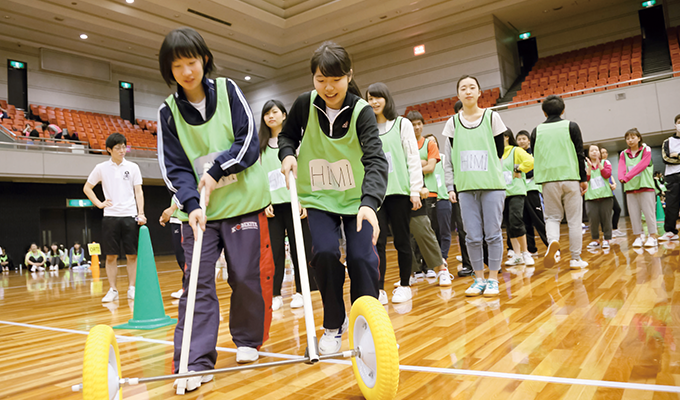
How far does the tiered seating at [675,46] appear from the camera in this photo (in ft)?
36.9

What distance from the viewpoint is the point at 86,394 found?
4.02ft

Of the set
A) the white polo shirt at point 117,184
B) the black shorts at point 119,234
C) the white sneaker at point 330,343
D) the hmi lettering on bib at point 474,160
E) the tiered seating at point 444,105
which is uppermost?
the tiered seating at point 444,105

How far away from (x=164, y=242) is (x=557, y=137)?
1356cm

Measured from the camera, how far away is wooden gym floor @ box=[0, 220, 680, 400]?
61.6 inches

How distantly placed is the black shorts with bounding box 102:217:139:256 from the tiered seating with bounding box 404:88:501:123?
10.3m

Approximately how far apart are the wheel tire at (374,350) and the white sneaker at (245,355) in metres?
0.56

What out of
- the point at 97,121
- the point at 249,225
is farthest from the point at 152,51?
the point at 249,225

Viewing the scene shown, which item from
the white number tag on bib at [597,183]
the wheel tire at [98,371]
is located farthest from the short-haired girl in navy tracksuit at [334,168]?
the white number tag on bib at [597,183]

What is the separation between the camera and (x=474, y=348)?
79.3 inches

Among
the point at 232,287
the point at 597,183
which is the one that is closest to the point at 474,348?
the point at 232,287

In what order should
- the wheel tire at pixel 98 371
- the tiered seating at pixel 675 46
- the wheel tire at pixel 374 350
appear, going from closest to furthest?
the wheel tire at pixel 98 371
the wheel tire at pixel 374 350
the tiered seating at pixel 675 46

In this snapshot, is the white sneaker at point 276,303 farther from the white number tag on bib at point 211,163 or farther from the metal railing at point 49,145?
the metal railing at point 49,145

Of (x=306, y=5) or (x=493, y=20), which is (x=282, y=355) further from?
(x=493, y=20)

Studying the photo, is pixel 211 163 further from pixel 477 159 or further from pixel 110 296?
pixel 110 296
